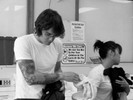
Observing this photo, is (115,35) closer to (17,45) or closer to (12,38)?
(12,38)

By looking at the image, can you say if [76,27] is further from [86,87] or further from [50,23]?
[50,23]

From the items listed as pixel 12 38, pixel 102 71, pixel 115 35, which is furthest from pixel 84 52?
pixel 102 71

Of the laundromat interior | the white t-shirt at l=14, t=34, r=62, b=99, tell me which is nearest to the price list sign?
the laundromat interior

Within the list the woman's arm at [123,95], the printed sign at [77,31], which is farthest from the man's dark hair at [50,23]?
the printed sign at [77,31]

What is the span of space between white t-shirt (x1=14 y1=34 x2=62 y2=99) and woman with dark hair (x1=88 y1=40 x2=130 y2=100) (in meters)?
0.53

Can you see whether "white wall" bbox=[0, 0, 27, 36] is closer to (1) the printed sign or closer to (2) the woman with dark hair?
(1) the printed sign

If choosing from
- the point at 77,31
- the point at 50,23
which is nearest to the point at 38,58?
the point at 50,23

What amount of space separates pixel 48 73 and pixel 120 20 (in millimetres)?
2712

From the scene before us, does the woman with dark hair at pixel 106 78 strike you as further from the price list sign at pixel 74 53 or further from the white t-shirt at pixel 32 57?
the price list sign at pixel 74 53

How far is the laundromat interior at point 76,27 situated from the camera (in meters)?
2.88

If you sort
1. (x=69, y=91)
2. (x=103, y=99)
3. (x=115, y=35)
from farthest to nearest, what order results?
1. (x=115, y=35)
2. (x=69, y=91)
3. (x=103, y=99)

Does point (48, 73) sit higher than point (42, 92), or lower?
higher

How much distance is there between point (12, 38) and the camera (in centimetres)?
290

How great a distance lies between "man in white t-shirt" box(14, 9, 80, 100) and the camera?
129cm
